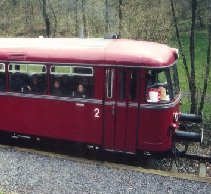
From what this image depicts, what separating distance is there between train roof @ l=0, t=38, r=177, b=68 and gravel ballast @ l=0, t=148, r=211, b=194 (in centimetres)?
294

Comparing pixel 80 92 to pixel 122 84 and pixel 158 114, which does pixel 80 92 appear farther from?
pixel 158 114

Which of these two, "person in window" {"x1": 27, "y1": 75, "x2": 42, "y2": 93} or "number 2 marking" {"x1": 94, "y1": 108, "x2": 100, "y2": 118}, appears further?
"person in window" {"x1": 27, "y1": 75, "x2": 42, "y2": 93}

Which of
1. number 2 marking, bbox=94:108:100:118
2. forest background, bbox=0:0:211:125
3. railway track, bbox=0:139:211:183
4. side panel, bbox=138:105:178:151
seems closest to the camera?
railway track, bbox=0:139:211:183

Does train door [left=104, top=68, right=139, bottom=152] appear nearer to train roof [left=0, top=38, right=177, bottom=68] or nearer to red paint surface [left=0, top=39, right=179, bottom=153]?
red paint surface [left=0, top=39, right=179, bottom=153]

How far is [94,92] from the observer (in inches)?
445

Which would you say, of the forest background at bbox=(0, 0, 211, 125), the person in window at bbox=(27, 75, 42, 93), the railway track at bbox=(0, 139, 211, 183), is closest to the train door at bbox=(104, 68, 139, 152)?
the railway track at bbox=(0, 139, 211, 183)

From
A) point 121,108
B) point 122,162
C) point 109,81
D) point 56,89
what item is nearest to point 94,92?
point 109,81

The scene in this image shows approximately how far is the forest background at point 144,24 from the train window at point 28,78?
2.82 m

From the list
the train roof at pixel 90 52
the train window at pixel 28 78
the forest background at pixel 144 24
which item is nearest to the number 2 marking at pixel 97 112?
the train roof at pixel 90 52

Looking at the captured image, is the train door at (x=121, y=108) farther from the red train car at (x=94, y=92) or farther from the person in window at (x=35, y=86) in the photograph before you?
the person in window at (x=35, y=86)

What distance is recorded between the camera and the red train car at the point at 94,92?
35.4ft

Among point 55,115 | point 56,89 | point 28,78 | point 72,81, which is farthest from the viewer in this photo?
point 28,78

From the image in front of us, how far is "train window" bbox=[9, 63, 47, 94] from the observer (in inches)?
477

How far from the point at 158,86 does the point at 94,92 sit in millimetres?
1815
